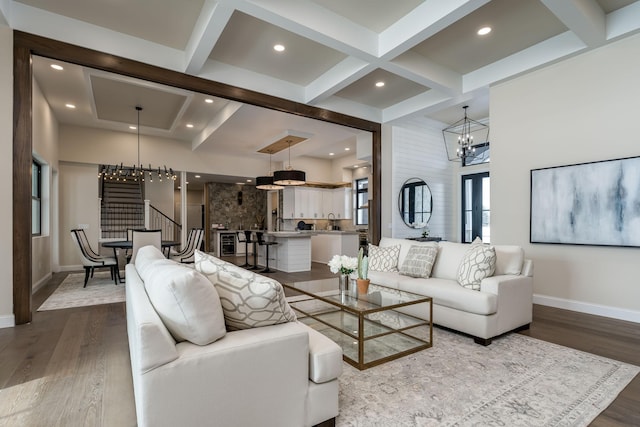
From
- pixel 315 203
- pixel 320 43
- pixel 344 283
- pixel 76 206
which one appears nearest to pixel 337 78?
pixel 320 43

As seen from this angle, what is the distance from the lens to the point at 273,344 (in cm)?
157

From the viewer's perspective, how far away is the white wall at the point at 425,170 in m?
6.58

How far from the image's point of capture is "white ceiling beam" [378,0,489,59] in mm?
3082

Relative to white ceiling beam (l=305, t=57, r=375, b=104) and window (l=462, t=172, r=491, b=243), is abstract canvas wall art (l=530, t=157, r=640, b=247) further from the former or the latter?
white ceiling beam (l=305, t=57, r=375, b=104)

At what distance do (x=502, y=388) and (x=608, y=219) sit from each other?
3.01 meters

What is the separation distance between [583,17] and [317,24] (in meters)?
2.77

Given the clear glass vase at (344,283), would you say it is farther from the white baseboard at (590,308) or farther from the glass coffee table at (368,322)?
the white baseboard at (590,308)

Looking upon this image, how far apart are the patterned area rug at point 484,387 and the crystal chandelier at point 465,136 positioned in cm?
396

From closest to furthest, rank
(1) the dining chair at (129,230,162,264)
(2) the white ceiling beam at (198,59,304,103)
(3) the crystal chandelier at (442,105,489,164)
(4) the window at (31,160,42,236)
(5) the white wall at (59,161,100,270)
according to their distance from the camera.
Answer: (2) the white ceiling beam at (198,59,304,103), (1) the dining chair at (129,230,162,264), (4) the window at (31,160,42,236), (3) the crystal chandelier at (442,105,489,164), (5) the white wall at (59,161,100,270)

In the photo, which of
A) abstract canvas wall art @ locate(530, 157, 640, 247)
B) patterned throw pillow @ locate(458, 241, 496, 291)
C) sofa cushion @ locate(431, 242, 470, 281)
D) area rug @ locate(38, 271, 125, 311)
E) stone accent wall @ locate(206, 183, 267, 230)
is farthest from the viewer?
stone accent wall @ locate(206, 183, 267, 230)

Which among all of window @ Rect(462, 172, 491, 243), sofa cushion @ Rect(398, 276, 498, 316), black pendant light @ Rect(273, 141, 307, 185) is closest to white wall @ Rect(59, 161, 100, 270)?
black pendant light @ Rect(273, 141, 307, 185)

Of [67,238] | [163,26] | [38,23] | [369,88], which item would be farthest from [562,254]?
[67,238]

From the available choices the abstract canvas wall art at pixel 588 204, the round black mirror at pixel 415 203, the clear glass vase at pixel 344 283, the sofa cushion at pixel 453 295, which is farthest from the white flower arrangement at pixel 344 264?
the round black mirror at pixel 415 203

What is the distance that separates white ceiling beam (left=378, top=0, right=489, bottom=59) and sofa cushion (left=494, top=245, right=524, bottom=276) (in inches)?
99.7
